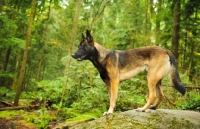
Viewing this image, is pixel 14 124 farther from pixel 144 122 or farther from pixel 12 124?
pixel 144 122

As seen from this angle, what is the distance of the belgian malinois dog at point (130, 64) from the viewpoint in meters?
5.27

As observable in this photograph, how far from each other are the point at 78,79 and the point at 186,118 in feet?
18.8

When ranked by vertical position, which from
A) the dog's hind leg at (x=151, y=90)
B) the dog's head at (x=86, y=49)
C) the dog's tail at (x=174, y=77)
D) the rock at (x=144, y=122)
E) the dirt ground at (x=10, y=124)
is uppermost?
the dog's head at (x=86, y=49)

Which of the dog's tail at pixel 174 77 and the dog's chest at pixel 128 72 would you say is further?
the dog's chest at pixel 128 72

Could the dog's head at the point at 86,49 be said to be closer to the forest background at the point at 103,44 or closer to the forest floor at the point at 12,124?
the forest background at the point at 103,44

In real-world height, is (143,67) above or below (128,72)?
above

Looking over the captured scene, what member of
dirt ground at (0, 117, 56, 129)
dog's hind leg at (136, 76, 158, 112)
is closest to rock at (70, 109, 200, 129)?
dog's hind leg at (136, 76, 158, 112)

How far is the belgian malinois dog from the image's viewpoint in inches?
207

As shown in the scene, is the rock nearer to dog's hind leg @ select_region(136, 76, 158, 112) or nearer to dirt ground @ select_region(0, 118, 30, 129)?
dog's hind leg @ select_region(136, 76, 158, 112)

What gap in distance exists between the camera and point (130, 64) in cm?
569

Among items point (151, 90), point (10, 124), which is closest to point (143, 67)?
point (151, 90)

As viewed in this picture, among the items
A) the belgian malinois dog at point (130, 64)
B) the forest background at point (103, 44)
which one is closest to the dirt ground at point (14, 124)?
the forest background at point (103, 44)

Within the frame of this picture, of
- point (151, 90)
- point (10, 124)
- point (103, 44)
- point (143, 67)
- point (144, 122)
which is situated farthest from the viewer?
point (103, 44)

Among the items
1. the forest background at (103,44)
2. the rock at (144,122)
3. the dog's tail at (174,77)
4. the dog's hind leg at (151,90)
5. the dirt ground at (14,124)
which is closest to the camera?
the rock at (144,122)
